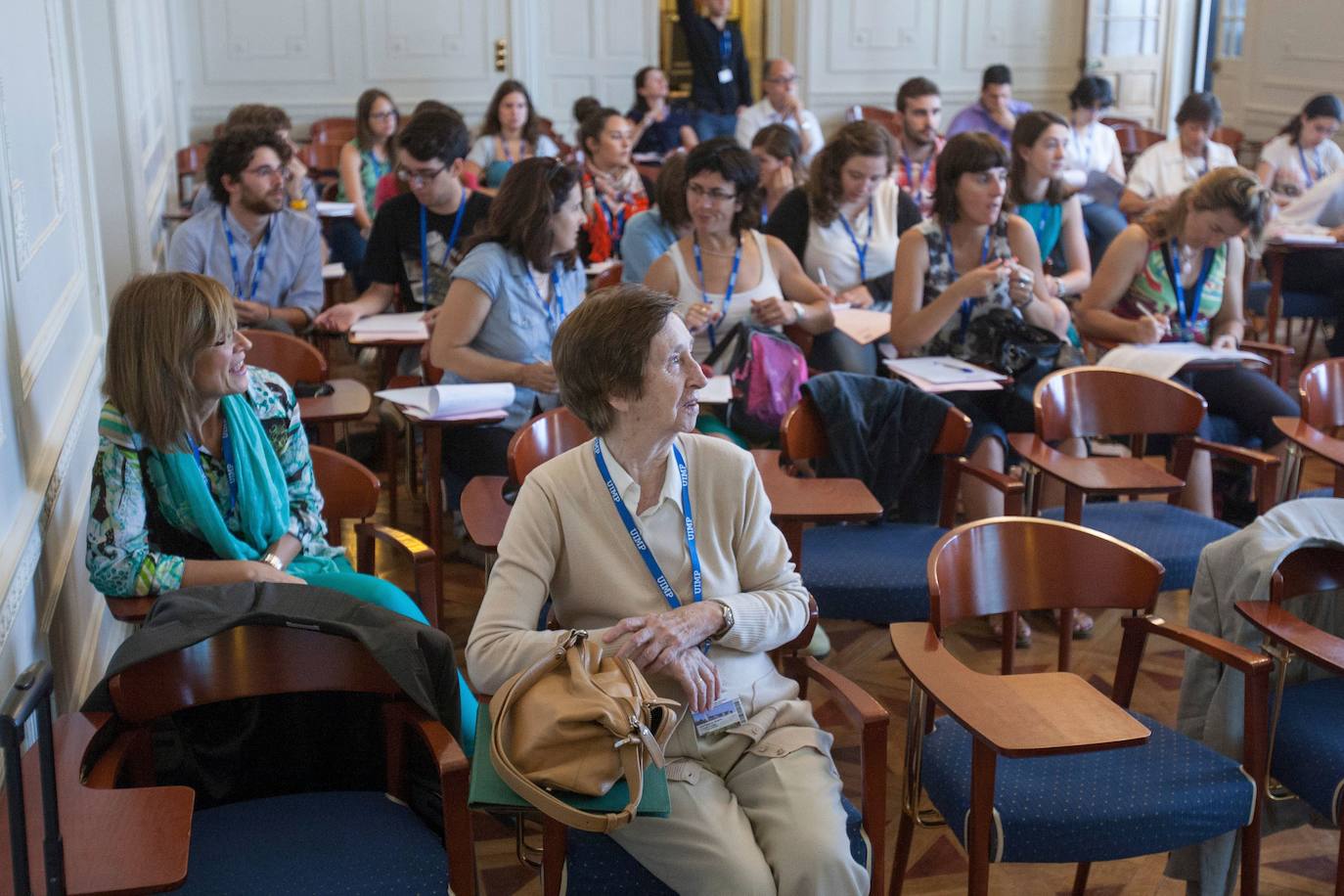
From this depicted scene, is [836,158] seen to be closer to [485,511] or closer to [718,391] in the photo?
[718,391]

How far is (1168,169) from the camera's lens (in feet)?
25.8

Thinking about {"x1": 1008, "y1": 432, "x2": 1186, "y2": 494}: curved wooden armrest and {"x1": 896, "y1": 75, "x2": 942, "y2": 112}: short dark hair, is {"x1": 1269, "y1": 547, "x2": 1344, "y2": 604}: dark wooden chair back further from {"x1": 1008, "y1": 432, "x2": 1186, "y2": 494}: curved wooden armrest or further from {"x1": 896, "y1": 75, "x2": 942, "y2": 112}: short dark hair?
{"x1": 896, "y1": 75, "x2": 942, "y2": 112}: short dark hair

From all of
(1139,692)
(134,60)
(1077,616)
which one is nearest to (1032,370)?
(1077,616)

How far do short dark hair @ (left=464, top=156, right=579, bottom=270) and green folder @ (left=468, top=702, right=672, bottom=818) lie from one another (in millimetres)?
2269

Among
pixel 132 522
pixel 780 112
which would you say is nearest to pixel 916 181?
pixel 780 112

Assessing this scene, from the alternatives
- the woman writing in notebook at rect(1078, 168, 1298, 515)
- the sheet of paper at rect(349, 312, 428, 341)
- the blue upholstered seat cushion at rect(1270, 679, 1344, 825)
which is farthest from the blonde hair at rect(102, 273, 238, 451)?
the woman writing in notebook at rect(1078, 168, 1298, 515)

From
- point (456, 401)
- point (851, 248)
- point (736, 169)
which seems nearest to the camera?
point (456, 401)

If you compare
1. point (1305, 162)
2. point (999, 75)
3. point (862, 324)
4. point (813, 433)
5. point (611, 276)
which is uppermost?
point (999, 75)

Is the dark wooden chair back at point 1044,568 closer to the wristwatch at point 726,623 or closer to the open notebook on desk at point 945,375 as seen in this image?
the wristwatch at point 726,623

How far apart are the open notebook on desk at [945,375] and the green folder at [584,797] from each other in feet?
7.10

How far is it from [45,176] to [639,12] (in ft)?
26.3

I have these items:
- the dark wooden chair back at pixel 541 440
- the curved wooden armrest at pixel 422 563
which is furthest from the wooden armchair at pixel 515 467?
the curved wooden armrest at pixel 422 563

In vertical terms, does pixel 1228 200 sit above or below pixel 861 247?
above

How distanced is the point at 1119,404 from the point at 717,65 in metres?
7.04
